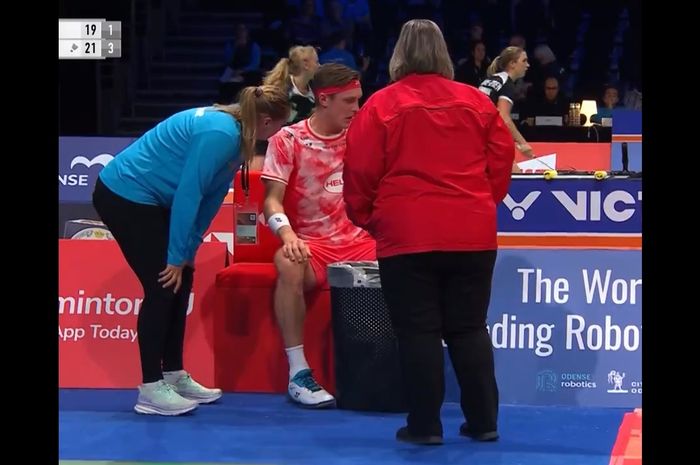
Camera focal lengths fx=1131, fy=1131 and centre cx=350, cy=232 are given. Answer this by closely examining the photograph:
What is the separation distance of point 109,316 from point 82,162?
400 centimetres

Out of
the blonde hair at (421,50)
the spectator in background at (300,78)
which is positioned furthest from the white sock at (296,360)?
the spectator in background at (300,78)

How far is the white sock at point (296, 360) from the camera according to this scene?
4.90 meters

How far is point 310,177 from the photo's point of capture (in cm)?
500

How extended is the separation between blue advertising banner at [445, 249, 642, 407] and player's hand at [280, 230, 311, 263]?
33.0 inches

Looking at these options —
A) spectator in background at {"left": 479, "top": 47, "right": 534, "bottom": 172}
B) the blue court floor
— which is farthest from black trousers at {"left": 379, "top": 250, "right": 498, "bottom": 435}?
spectator in background at {"left": 479, "top": 47, "right": 534, "bottom": 172}

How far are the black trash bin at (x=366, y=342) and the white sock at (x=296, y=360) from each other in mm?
207

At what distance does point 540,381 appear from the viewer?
4.95 meters

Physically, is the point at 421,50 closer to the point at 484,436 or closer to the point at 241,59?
the point at 484,436

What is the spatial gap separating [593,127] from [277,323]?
673 cm

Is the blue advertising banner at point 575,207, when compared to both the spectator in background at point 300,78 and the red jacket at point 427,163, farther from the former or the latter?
the spectator in background at point 300,78

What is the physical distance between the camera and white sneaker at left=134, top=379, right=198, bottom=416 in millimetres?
4590

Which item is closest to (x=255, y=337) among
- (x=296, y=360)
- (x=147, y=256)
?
(x=296, y=360)

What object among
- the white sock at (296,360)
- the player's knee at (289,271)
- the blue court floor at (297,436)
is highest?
the player's knee at (289,271)
